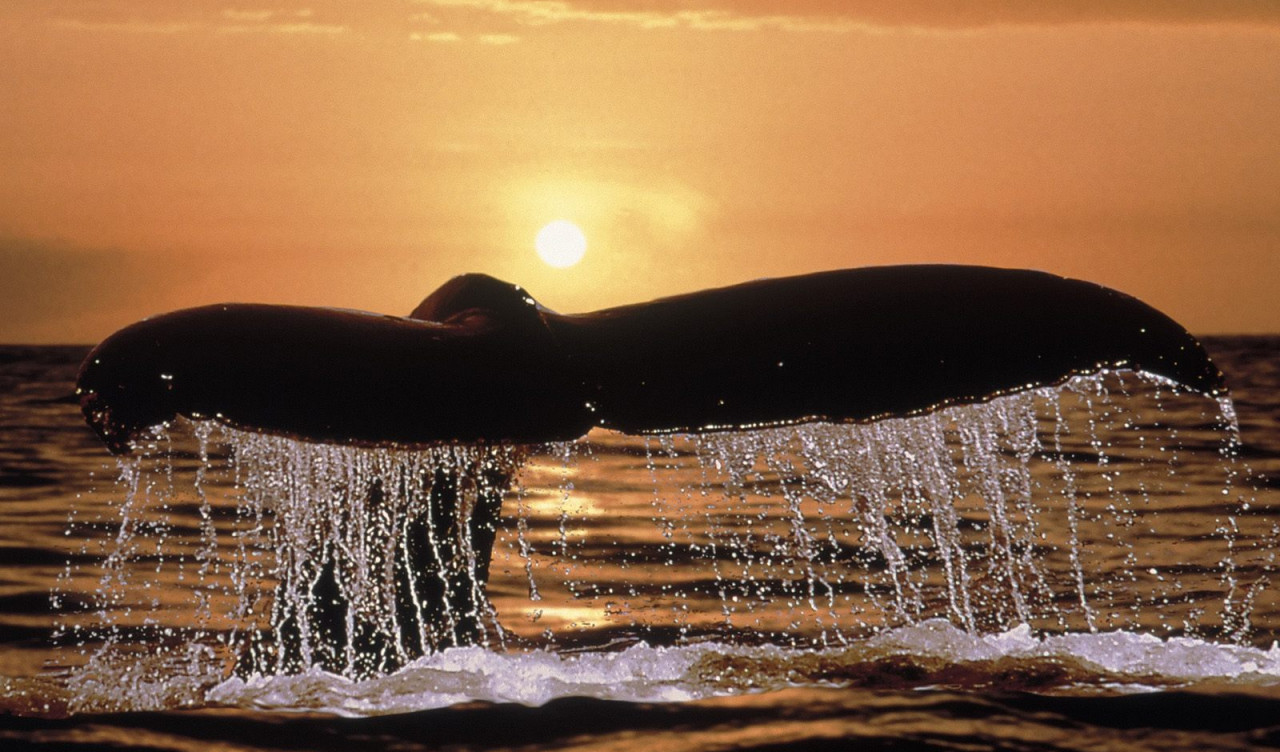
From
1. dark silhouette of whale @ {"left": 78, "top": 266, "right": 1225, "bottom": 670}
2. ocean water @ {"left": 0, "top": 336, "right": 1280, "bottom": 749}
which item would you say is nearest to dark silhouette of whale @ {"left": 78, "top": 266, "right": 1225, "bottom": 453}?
dark silhouette of whale @ {"left": 78, "top": 266, "right": 1225, "bottom": 670}

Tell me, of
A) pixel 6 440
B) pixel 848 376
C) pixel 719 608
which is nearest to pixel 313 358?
pixel 848 376

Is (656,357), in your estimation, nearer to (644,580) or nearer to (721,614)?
(721,614)

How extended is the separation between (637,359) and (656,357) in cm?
6

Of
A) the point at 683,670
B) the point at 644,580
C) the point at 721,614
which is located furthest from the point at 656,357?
the point at 644,580

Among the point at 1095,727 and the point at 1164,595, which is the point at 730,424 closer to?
the point at 1095,727

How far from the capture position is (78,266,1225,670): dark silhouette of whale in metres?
4.76

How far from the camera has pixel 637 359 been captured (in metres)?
5.32

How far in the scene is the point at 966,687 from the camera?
6.73 metres

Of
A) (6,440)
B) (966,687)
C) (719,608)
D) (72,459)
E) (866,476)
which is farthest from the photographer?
(6,440)

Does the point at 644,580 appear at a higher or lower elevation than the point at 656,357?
lower

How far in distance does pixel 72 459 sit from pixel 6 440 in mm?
3910

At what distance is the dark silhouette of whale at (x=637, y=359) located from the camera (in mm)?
4758

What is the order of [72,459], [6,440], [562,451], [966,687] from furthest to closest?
[6,440], [72,459], [966,687], [562,451]

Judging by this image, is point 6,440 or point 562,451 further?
point 6,440
